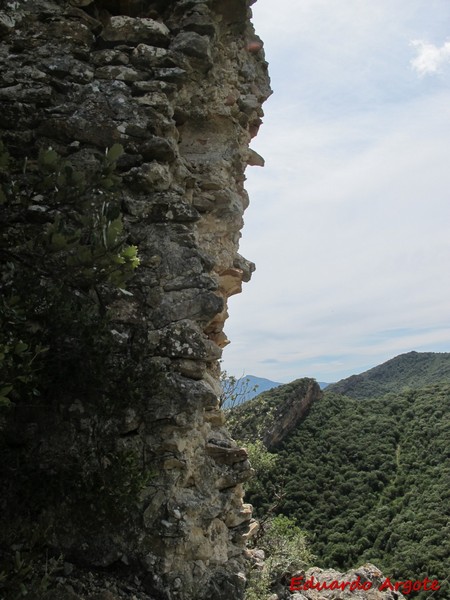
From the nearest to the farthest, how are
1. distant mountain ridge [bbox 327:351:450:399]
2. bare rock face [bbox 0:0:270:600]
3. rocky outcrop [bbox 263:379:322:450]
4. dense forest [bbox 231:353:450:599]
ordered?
bare rock face [bbox 0:0:270:600], dense forest [bbox 231:353:450:599], rocky outcrop [bbox 263:379:322:450], distant mountain ridge [bbox 327:351:450:399]

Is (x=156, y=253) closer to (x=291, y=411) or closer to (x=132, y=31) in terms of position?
(x=132, y=31)

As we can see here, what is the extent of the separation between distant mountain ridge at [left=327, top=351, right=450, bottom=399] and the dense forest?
12.9 meters

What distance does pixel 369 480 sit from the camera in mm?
32031

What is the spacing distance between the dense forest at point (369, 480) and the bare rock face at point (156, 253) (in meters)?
13.3

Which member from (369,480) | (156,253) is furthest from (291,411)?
(156,253)

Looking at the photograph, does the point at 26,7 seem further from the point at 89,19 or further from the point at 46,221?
the point at 46,221

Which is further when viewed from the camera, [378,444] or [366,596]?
[378,444]

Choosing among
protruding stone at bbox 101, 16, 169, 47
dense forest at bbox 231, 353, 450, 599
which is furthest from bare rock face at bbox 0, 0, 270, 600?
dense forest at bbox 231, 353, 450, 599

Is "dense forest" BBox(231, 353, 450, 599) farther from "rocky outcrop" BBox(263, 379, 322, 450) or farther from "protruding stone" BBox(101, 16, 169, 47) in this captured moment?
"protruding stone" BBox(101, 16, 169, 47)

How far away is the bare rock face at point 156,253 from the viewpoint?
3764 mm

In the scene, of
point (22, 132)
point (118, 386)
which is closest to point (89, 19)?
point (22, 132)

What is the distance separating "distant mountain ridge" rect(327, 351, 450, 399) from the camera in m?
55.8

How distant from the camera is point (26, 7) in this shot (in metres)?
5.06

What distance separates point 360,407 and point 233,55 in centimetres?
4032
